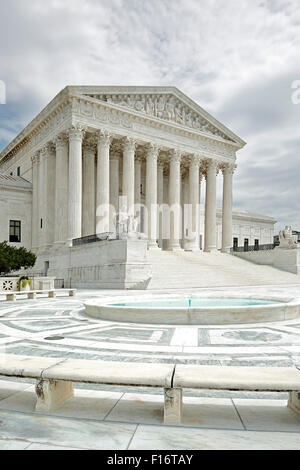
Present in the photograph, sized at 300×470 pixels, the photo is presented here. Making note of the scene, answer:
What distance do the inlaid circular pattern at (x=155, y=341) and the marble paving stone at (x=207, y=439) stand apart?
8.26 feet

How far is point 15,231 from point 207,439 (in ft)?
149

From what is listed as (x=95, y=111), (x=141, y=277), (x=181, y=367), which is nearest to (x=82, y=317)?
(x=181, y=367)

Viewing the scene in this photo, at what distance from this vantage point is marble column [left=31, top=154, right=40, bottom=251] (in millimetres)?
45031

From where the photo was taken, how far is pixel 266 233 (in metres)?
82.2

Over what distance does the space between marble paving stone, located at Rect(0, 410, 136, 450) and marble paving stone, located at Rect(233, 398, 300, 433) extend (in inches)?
52.9

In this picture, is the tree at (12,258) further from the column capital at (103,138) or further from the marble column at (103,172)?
the column capital at (103,138)

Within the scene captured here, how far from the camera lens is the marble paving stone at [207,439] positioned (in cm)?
352

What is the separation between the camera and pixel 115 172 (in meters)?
47.4

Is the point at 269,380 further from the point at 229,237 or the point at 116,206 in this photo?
the point at 229,237

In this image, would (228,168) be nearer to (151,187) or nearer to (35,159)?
(151,187)

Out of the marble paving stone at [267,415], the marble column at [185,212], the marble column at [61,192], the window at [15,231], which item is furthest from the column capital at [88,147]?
the marble paving stone at [267,415]

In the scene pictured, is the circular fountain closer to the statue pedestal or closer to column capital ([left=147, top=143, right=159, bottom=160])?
the statue pedestal

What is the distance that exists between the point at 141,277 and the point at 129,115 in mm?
20960

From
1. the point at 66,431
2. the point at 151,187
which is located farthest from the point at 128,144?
the point at 66,431
